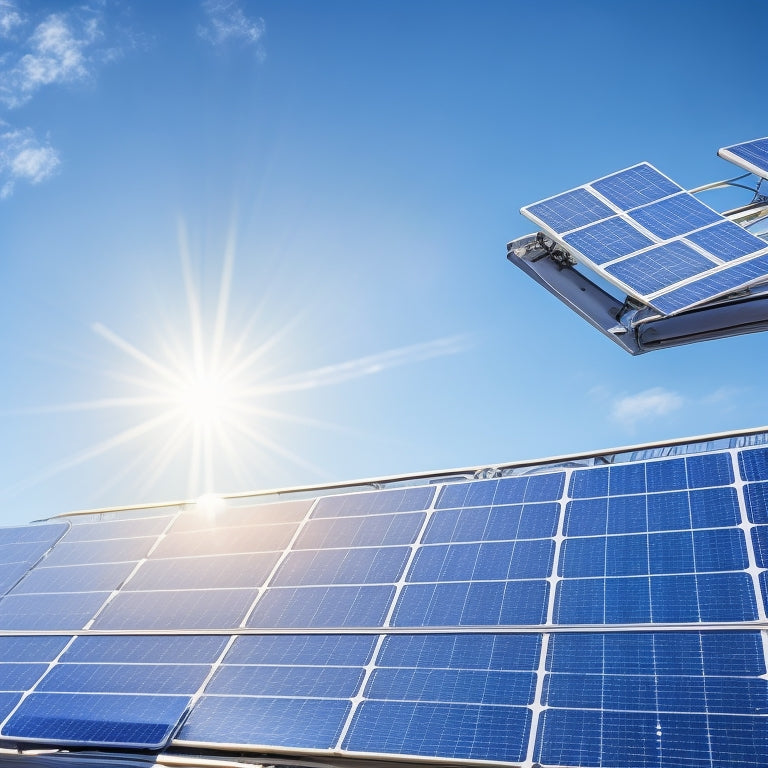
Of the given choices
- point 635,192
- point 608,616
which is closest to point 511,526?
point 608,616

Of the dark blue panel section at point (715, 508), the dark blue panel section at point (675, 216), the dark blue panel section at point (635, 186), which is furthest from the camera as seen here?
the dark blue panel section at point (635, 186)

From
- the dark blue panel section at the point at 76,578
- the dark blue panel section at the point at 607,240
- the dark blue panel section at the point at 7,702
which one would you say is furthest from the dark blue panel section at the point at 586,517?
the dark blue panel section at the point at 7,702

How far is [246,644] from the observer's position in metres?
11.2

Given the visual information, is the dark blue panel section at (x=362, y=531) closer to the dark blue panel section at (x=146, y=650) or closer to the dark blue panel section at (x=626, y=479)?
the dark blue panel section at (x=146, y=650)

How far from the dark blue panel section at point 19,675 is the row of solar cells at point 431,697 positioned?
2.0 inches

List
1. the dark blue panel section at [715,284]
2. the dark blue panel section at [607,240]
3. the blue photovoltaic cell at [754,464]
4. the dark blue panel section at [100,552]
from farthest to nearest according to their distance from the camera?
the dark blue panel section at [100,552] → the dark blue panel section at [607,240] → the dark blue panel section at [715,284] → the blue photovoltaic cell at [754,464]

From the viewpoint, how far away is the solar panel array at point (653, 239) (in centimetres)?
1136

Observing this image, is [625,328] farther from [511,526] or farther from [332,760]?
[332,760]

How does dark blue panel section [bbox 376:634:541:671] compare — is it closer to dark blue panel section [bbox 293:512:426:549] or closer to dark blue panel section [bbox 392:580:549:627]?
dark blue panel section [bbox 392:580:549:627]

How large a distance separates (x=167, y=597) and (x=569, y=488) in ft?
22.1

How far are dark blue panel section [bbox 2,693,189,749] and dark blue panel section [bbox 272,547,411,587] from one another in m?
2.61

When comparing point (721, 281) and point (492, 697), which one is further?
point (721, 281)

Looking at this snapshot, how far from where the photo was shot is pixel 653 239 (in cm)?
1307

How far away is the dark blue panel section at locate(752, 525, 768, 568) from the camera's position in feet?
30.3
